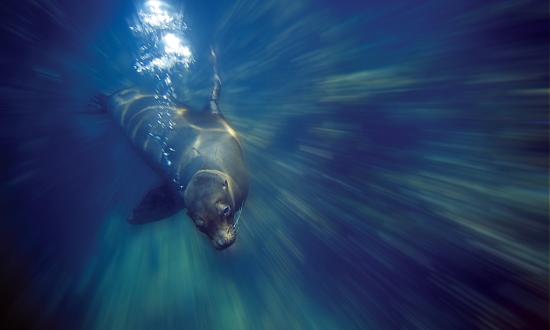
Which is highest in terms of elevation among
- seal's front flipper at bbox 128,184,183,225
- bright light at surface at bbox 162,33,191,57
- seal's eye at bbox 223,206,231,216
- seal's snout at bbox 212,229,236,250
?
bright light at surface at bbox 162,33,191,57

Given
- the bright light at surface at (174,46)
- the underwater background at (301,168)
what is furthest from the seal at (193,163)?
the bright light at surface at (174,46)

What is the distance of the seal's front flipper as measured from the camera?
4941 millimetres

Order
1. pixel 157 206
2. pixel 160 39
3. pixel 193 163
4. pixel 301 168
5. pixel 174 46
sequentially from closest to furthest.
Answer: pixel 193 163 → pixel 157 206 → pixel 301 168 → pixel 174 46 → pixel 160 39

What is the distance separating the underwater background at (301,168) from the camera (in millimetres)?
3645

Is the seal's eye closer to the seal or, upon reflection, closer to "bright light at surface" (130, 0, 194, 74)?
the seal

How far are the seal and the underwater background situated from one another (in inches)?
90.6

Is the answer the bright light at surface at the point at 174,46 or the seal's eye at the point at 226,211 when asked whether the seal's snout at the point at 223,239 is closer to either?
the seal's eye at the point at 226,211

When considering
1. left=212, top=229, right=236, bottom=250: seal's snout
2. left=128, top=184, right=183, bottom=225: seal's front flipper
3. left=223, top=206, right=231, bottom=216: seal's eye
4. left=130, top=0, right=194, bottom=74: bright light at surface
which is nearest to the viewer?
left=212, top=229, right=236, bottom=250: seal's snout

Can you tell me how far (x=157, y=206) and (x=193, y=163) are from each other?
134 centimetres

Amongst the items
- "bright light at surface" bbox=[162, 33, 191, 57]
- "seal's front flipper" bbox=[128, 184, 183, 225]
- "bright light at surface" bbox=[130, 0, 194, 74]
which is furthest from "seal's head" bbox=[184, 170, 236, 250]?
"bright light at surface" bbox=[162, 33, 191, 57]

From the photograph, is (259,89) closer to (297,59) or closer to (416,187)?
(297,59)

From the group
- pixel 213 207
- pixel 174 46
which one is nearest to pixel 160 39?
pixel 174 46

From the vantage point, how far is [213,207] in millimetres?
3291

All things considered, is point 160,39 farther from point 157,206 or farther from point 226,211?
point 226,211
